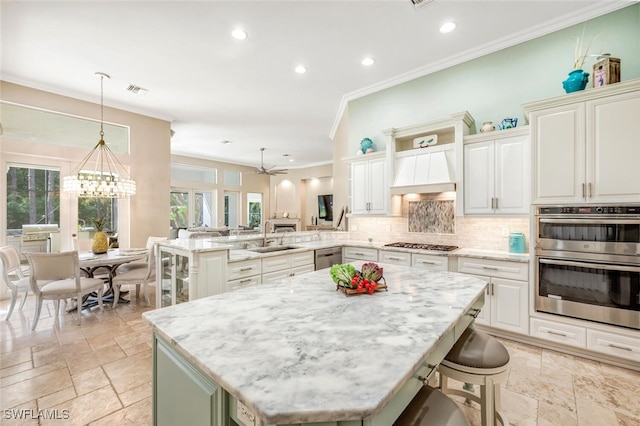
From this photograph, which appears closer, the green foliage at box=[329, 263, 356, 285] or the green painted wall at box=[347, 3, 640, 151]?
the green foliage at box=[329, 263, 356, 285]

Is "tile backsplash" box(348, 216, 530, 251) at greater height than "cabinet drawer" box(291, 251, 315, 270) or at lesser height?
greater

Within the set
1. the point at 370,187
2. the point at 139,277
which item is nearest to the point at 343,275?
the point at 370,187

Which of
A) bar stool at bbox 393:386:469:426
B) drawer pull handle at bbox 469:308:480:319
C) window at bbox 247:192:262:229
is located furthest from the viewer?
window at bbox 247:192:262:229

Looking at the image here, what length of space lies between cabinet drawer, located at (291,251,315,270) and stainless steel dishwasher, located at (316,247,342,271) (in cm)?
14

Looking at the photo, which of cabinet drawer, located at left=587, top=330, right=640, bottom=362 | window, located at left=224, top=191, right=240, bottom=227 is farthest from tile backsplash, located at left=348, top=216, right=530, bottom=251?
window, located at left=224, top=191, right=240, bottom=227

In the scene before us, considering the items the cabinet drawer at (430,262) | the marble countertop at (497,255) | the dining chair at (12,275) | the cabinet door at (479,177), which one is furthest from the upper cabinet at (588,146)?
the dining chair at (12,275)

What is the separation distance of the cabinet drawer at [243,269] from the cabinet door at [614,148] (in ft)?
10.9

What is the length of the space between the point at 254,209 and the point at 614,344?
34.7 ft

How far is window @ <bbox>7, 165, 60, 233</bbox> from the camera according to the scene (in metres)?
4.32

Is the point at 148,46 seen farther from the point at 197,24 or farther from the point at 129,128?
the point at 129,128

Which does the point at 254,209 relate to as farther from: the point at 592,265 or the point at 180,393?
the point at 180,393

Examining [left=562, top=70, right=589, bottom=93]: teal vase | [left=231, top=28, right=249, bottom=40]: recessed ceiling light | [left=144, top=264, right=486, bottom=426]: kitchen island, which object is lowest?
[left=144, top=264, right=486, bottom=426]: kitchen island

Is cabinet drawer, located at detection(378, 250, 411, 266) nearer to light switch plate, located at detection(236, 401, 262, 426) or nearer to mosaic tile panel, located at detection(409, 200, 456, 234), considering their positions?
mosaic tile panel, located at detection(409, 200, 456, 234)

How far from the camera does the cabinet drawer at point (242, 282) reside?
118 inches
